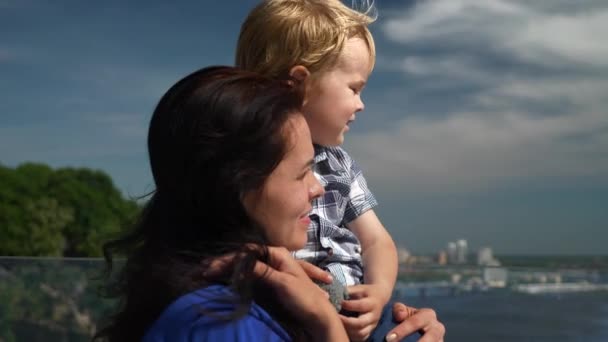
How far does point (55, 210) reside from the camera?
120 feet

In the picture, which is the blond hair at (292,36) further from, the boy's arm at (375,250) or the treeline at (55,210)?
the treeline at (55,210)

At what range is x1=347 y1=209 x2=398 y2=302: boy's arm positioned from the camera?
2.26 metres

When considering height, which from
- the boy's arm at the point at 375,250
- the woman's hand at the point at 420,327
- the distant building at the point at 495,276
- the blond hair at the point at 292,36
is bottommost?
the distant building at the point at 495,276

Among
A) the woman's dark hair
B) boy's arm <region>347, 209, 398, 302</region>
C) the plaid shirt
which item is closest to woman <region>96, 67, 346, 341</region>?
the woman's dark hair

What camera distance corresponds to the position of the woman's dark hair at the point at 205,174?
1.43 metres

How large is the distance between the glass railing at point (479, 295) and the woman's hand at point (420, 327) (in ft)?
4.79

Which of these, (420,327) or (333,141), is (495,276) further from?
(420,327)

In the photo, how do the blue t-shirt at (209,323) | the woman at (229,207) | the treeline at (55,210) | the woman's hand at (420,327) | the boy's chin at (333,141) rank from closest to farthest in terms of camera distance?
1. the blue t-shirt at (209,323)
2. the woman at (229,207)
3. the woman's hand at (420,327)
4. the boy's chin at (333,141)
5. the treeline at (55,210)

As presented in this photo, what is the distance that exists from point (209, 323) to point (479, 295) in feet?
8.18

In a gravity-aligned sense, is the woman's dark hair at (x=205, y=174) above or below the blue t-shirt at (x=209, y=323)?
above

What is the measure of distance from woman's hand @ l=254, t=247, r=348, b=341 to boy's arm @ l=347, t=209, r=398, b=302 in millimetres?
717

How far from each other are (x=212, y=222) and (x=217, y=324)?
0.75 ft

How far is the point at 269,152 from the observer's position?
147 cm

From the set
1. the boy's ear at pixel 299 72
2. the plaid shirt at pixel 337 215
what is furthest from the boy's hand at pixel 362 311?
the boy's ear at pixel 299 72
